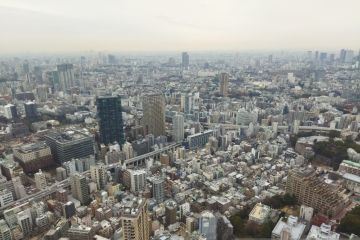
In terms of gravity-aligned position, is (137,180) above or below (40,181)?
above

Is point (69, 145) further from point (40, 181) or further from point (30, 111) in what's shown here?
point (30, 111)

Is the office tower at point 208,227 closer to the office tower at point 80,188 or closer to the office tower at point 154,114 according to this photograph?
the office tower at point 80,188

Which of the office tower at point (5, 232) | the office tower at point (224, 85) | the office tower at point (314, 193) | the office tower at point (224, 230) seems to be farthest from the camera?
the office tower at point (224, 85)

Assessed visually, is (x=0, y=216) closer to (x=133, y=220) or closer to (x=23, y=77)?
(x=133, y=220)

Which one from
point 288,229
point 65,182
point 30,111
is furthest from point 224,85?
point 288,229

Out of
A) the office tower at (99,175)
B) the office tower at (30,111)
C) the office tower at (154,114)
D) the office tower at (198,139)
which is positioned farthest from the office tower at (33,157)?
the office tower at (30,111)

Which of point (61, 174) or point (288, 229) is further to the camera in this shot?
point (61, 174)

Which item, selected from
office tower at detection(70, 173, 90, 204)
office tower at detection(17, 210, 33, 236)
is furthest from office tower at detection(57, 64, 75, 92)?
office tower at detection(17, 210, 33, 236)
